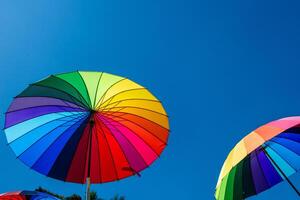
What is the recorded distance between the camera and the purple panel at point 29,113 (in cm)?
802

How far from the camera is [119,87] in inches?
332

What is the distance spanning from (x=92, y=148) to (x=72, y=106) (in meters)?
0.87

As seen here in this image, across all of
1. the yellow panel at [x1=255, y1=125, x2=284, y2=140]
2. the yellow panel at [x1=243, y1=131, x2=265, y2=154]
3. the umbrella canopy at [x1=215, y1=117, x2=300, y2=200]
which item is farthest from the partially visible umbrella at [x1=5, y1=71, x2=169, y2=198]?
the yellow panel at [x1=255, y1=125, x2=284, y2=140]

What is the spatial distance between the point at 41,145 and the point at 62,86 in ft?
3.81

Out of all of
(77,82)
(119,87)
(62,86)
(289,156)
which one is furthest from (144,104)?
(289,156)

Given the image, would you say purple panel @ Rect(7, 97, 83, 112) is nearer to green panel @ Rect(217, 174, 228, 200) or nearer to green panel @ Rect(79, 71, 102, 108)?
green panel @ Rect(79, 71, 102, 108)

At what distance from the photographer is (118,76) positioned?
8.58 meters

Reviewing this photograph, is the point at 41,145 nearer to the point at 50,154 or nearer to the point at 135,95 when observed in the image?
the point at 50,154

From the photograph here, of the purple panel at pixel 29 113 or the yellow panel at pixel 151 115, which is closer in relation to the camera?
the purple panel at pixel 29 113

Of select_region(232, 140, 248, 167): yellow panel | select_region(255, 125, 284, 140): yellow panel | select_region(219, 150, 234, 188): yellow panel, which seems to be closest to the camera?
select_region(255, 125, 284, 140): yellow panel

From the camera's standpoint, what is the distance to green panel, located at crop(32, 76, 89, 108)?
7.98 m

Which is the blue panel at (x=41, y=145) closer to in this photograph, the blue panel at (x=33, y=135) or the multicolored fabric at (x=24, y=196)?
the blue panel at (x=33, y=135)

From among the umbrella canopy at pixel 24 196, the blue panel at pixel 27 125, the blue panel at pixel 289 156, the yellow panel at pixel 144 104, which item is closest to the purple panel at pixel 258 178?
the blue panel at pixel 289 156

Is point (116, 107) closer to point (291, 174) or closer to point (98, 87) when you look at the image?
point (98, 87)
